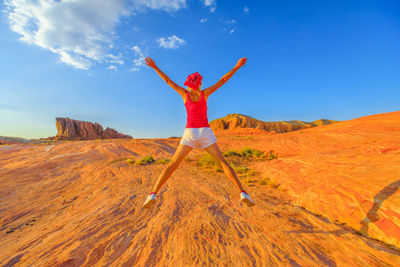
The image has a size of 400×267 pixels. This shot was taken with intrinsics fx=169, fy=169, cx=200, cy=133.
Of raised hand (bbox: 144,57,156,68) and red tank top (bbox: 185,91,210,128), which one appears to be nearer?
red tank top (bbox: 185,91,210,128)

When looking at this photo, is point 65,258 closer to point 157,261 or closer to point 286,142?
point 157,261

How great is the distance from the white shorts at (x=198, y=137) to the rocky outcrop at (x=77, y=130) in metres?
53.5

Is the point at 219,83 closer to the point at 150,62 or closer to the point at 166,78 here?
the point at 166,78

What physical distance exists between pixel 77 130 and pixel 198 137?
187 feet

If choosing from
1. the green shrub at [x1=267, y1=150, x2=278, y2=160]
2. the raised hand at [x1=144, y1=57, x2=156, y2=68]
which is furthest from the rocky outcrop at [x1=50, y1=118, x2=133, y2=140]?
the raised hand at [x1=144, y1=57, x2=156, y2=68]

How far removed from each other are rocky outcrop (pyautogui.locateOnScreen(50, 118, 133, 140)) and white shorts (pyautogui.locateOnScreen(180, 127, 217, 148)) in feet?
176

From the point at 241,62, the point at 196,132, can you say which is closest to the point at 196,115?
the point at 196,132

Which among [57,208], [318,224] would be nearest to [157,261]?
[318,224]

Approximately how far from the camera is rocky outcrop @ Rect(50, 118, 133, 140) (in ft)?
150

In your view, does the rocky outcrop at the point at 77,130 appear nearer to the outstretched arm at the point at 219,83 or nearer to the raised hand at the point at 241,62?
the outstretched arm at the point at 219,83

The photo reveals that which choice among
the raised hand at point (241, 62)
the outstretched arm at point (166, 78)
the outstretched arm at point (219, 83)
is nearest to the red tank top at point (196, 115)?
the outstretched arm at point (219, 83)

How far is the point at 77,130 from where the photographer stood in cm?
4797

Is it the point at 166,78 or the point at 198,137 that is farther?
the point at 166,78

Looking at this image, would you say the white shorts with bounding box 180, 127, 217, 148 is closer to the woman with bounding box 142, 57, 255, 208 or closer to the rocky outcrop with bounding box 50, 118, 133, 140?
the woman with bounding box 142, 57, 255, 208
